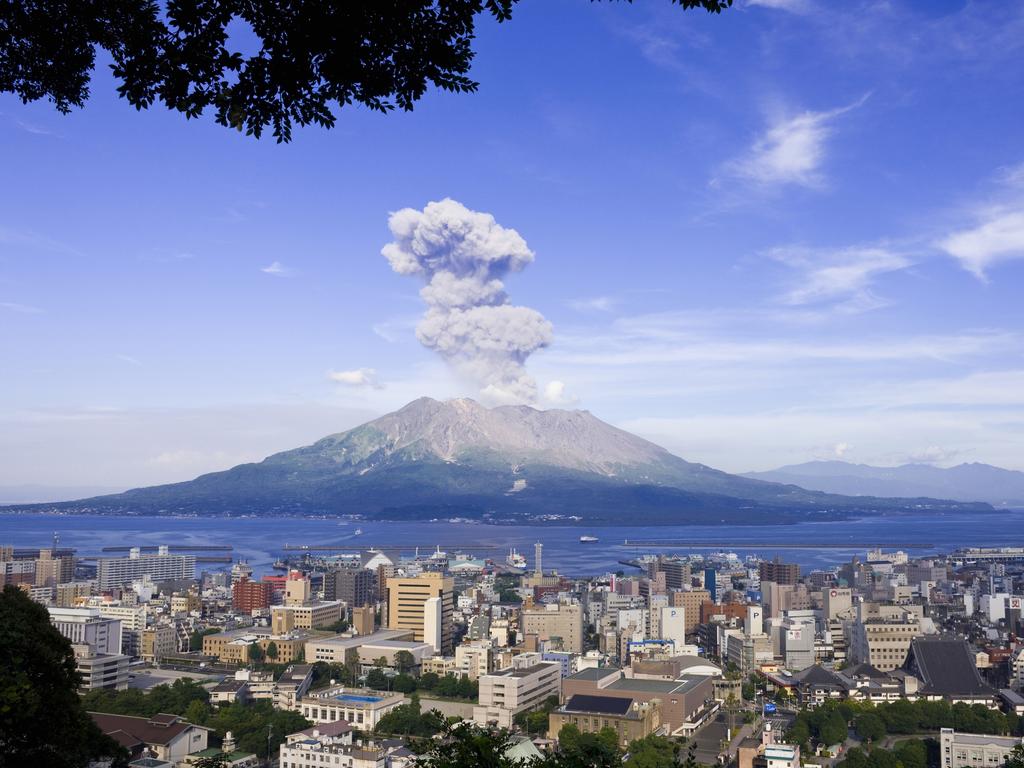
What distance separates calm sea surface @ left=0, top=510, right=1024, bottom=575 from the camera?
1902 inches

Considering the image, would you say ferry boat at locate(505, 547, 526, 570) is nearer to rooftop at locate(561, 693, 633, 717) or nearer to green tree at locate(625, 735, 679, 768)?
rooftop at locate(561, 693, 633, 717)

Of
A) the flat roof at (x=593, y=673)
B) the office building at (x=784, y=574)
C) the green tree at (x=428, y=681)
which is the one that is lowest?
the green tree at (x=428, y=681)

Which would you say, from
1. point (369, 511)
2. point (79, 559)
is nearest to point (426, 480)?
point (369, 511)

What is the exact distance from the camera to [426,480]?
95.1 metres

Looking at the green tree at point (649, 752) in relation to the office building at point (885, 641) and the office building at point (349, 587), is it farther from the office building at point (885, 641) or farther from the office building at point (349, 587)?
the office building at point (349, 587)

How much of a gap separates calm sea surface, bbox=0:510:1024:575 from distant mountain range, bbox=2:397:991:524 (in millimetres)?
5964

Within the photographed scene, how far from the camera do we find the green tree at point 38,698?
158 inches

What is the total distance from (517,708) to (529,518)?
65.8m

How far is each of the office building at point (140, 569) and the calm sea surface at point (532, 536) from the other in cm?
344

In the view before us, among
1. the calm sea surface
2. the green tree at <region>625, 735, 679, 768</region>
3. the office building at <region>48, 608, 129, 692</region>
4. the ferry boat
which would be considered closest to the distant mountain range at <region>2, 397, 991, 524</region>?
the calm sea surface

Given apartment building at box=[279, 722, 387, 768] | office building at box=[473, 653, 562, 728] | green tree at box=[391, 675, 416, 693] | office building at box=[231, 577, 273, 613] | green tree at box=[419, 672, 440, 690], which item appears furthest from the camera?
office building at box=[231, 577, 273, 613]

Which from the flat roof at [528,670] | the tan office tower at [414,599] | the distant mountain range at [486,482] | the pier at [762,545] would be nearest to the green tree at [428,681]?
the flat roof at [528,670]

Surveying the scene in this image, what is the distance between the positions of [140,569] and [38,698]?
33914 millimetres

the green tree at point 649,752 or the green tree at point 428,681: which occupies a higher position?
the green tree at point 649,752
